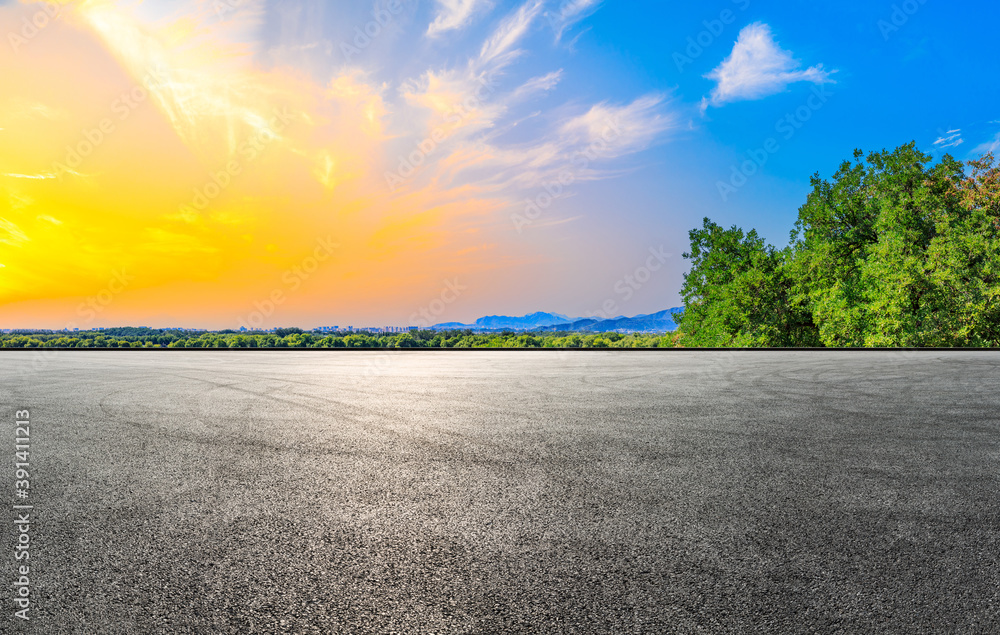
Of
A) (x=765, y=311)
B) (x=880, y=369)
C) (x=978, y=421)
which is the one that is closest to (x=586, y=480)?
(x=978, y=421)

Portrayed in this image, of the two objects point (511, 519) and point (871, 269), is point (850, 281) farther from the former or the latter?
point (511, 519)

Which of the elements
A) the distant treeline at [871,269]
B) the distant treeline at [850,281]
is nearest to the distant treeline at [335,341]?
the distant treeline at [850,281]

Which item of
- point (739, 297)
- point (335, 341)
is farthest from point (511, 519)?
point (739, 297)

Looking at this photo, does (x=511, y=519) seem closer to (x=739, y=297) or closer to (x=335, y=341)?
(x=335, y=341)

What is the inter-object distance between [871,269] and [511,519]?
3875 cm

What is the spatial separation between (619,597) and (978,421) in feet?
25.4

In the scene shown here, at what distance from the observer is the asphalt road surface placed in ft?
8.74

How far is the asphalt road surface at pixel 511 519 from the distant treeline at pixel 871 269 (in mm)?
30590

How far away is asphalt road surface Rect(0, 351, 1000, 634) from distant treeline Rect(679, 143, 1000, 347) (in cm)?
3059

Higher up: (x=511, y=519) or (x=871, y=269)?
(x=871, y=269)

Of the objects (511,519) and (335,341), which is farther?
(335,341)

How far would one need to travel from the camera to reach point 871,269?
34.9m

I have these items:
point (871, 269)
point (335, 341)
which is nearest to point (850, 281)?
point (871, 269)

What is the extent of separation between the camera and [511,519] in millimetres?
3840
